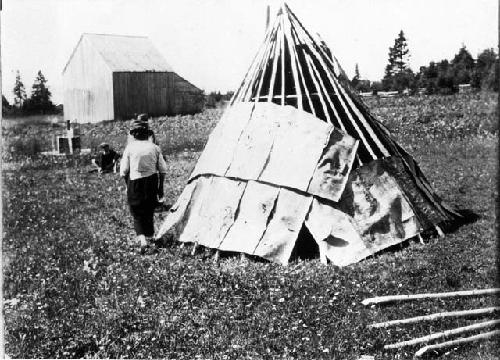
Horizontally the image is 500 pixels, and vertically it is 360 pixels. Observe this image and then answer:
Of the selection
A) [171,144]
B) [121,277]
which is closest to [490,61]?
[121,277]

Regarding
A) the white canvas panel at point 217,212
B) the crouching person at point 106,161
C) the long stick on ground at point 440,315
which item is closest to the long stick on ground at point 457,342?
the long stick on ground at point 440,315

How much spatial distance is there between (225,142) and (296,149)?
3.94ft

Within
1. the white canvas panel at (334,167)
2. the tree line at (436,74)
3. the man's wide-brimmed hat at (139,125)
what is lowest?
the white canvas panel at (334,167)

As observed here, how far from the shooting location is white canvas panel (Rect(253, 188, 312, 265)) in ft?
24.8

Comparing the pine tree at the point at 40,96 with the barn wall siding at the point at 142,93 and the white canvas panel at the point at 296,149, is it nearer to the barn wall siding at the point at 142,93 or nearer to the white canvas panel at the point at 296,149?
the white canvas panel at the point at 296,149

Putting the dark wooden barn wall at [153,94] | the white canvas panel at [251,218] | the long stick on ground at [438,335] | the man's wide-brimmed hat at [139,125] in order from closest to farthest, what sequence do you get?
the long stick on ground at [438,335] < the white canvas panel at [251,218] < the man's wide-brimmed hat at [139,125] < the dark wooden barn wall at [153,94]

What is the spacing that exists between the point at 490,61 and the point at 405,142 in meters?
10.5

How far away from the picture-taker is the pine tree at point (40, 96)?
8.60 meters

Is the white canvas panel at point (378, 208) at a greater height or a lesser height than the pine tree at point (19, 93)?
lesser

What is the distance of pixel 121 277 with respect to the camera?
7191 millimetres

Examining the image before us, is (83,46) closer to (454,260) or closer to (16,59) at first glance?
(16,59)

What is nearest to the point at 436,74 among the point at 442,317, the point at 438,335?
the point at 442,317

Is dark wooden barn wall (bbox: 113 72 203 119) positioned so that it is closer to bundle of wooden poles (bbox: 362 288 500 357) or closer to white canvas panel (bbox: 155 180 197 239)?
white canvas panel (bbox: 155 180 197 239)

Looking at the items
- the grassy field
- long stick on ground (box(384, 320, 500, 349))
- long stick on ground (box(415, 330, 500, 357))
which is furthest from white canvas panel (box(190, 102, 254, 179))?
long stick on ground (box(415, 330, 500, 357))
